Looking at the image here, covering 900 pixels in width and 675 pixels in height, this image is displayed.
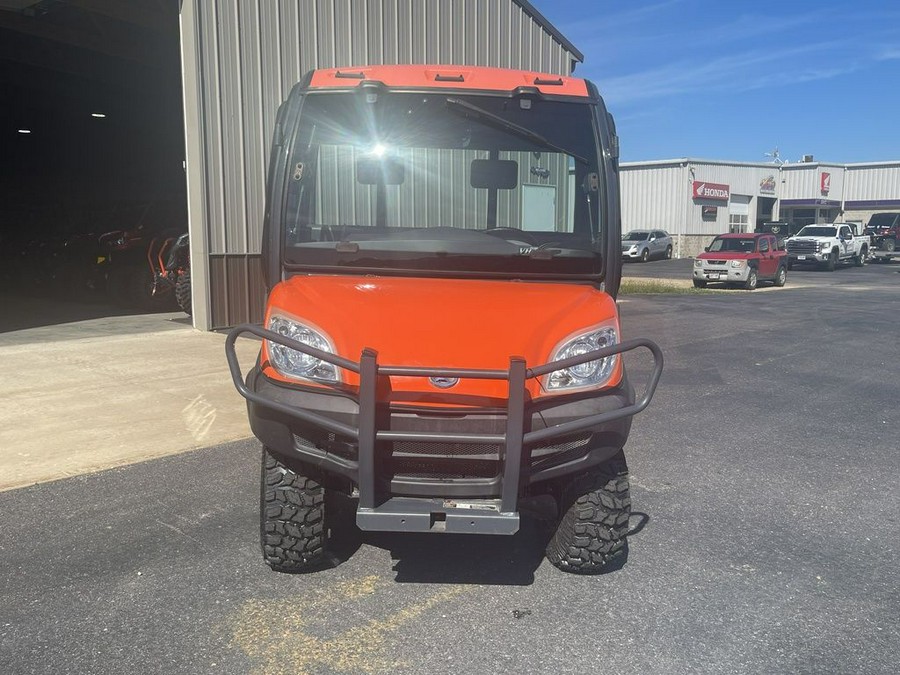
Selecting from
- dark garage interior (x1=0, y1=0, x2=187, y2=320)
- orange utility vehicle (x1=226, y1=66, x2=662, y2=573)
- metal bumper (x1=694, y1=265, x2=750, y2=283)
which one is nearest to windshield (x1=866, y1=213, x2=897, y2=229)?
metal bumper (x1=694, y1=265, x2=750, y2=283)

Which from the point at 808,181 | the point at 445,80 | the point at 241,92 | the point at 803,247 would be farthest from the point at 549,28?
the point at 808,181

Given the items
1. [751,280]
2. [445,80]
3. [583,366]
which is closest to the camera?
[583,366]

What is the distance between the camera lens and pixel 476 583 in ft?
12.0

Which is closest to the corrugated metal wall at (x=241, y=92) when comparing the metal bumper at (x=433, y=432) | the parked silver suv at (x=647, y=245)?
the metal bumper at (x=433, y=432)

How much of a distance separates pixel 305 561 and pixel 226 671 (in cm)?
77

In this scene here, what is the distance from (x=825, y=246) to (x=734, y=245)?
36.3ft

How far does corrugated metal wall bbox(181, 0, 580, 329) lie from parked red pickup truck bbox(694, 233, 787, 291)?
12.9 metres

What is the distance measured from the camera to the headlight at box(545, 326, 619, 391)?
3.25 metres

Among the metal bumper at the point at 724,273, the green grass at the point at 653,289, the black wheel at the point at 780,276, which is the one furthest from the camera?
the black wheel at the point at 780,276

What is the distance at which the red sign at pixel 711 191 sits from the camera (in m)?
40.3

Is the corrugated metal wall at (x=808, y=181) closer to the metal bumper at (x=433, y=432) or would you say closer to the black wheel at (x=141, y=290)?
the black wheel at (x=141, y=290)

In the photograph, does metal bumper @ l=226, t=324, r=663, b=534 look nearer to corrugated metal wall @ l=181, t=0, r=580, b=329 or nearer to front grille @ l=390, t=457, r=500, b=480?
front grille @ l=390, t=457, r=500, b=480

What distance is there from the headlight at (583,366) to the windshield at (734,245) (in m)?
20.6

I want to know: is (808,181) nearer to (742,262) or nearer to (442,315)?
(742,262)
